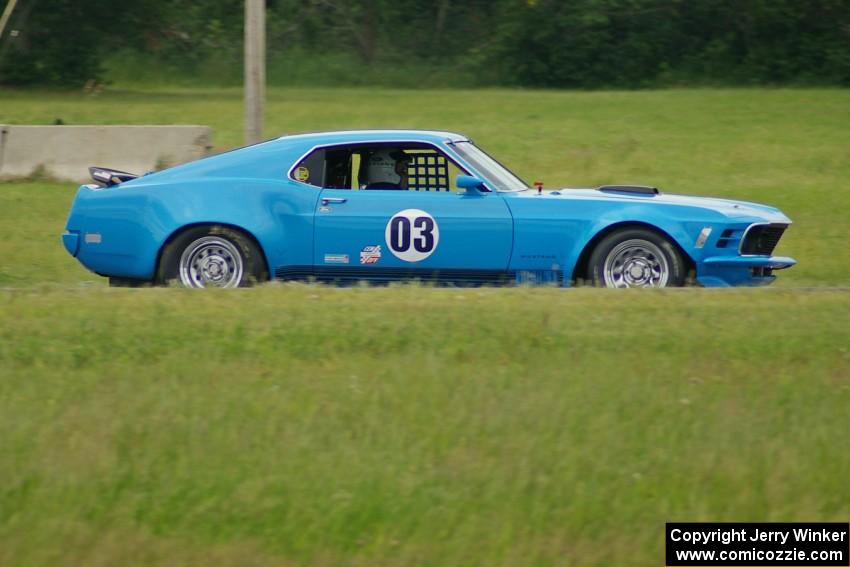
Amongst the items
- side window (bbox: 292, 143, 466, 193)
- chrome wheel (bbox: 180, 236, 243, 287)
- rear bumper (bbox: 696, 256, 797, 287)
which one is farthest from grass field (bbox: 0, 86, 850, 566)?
side window (bbox: 292, 143, 466, 193)

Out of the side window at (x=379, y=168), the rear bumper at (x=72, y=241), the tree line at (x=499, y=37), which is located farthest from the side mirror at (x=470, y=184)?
the tree line at (x=499, y=37)

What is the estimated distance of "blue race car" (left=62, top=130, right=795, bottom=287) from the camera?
359 inches

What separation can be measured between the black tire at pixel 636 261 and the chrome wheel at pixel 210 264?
2683 millimetres

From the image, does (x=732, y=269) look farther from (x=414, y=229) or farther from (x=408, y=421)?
(x=408, y=421)

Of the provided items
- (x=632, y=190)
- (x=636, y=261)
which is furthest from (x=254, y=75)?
(x=636, y=261)

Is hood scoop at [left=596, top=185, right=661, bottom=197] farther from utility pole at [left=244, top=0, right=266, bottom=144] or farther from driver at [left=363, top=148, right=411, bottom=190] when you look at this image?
utility pole at [left=244, top=0, right=266, bottom=144]

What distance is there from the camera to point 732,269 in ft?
30.1

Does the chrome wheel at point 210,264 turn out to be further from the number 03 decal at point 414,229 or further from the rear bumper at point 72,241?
the number 03 decal at point 414,229

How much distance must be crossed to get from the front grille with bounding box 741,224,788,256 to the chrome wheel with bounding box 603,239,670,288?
2.06 feet

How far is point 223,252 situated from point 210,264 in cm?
14

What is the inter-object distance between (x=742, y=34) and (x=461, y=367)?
38.0m

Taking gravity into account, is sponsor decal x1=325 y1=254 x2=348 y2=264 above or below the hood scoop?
below

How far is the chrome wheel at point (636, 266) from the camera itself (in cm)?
915

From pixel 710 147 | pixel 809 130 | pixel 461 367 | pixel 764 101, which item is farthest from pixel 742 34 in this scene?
pixel 461 367
